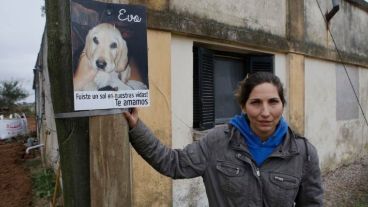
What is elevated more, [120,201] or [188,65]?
[188,65]

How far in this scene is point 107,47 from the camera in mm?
1655

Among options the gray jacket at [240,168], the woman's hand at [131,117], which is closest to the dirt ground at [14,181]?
the gray jacket at [240,168]

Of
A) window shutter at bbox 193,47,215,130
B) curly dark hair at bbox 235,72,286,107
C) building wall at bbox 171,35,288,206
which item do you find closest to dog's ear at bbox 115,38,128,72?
curly dark hair at bbox 235,72,286,107

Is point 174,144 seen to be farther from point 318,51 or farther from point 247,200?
point 318,51

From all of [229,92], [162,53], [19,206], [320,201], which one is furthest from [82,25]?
[19,206]

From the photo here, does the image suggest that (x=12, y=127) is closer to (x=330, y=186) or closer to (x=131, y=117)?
(x=330, y=186)

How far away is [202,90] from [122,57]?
3303 mm

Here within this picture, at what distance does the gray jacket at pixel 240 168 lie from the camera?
77.9 inches

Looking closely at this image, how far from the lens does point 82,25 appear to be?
1.56m

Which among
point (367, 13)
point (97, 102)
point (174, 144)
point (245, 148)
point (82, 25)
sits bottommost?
point (174, 144)

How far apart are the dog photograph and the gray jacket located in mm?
320

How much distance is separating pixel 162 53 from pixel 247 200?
2.54 m

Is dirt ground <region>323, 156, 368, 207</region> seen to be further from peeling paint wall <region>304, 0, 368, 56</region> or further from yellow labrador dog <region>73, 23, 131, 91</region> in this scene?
yellow labrador dog <region>73, 23, 131, 91</region>

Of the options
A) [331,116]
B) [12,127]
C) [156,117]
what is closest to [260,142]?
[156,117]
